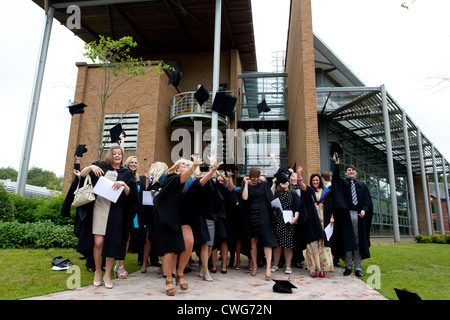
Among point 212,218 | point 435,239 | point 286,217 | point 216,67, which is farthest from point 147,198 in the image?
point 435,239

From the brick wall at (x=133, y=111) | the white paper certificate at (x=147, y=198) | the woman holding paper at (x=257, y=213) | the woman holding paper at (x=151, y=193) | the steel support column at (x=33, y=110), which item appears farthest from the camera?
the brick wall at (x=133, y=111)

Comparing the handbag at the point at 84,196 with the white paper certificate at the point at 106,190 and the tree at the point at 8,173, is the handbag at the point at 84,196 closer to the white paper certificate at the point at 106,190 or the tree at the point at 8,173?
the white paper certificate at the point at 106,190

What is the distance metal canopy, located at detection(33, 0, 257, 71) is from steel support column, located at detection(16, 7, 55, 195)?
1.69m

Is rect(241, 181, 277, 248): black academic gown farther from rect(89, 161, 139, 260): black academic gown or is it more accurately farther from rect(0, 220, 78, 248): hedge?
rect(0, 220, 78, 248): hedge

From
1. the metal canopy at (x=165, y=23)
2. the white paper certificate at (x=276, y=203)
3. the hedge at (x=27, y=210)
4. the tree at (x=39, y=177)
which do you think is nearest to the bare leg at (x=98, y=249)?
the white paper certificate at (x=276, y=203)

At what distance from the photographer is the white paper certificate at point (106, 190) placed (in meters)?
4.16

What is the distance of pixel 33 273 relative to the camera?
477 centimetres

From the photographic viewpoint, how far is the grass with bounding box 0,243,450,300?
3.87 m

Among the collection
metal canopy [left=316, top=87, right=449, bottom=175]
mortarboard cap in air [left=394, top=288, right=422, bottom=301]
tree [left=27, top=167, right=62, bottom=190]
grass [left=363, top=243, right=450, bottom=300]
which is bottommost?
grass [left=363, top=243, right=450, bottom=300]

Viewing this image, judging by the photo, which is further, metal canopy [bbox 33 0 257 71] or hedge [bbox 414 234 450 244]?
metal canopy [bbox 33 0 257 71]

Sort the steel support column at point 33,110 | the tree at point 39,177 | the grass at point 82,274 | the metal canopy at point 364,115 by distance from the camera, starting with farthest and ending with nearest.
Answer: the tree at point 39,177 → the metal canopy at point 364,115 → the steel support column at point 33,110 → the grass at point 82,274

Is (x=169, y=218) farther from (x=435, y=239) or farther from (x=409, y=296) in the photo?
(x=435, y=239)

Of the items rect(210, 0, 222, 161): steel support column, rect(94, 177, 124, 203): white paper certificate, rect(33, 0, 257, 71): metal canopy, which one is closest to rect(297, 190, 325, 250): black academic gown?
rect(94, 177, 124, 203): white paper certificate
